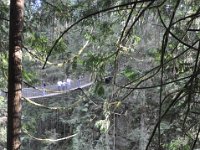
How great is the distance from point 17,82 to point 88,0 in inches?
40.2

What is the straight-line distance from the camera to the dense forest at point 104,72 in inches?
33.0

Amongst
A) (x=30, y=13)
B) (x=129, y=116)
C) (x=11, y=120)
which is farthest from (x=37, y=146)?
(x=11, y=120)

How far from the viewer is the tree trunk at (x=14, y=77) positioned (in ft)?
6.41

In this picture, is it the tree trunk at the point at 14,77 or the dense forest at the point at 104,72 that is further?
the tree trunk at the point at 14,77

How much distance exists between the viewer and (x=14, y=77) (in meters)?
1.96

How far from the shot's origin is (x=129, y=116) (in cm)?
968

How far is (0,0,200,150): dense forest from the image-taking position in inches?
33.0

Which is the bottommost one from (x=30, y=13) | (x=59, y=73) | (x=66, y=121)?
(x=66, y=121)

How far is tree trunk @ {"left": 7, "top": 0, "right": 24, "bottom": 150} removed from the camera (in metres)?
1.95

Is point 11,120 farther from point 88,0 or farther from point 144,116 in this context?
point 144,116

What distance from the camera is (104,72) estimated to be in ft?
6.40

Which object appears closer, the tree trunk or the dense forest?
the dense forest

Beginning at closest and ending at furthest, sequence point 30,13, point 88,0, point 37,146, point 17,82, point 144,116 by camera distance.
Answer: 1. point 17,82
2. point 88,0
3. point 30,13
4. point 144,116
5. point 37,146

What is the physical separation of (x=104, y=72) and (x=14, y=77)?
465 mm
